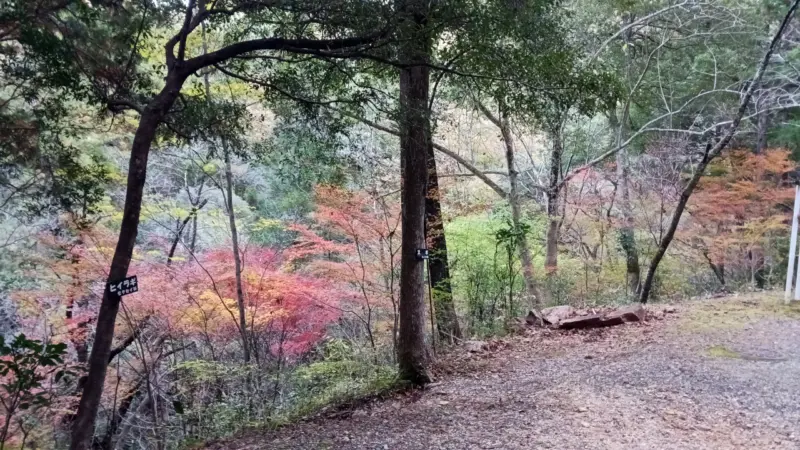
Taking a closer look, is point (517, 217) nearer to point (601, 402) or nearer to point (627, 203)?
point (627, 203)

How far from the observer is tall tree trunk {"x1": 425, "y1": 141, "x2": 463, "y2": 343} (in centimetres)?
666

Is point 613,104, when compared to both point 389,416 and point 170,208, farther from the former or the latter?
point 170,208

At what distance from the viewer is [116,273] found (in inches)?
117

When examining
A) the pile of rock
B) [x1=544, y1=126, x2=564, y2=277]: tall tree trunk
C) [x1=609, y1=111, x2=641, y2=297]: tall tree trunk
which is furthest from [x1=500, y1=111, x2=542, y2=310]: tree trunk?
[x1=609, y1=111, x2=641, y2=297]: tall tree trunk

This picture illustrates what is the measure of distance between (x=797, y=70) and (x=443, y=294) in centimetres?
735

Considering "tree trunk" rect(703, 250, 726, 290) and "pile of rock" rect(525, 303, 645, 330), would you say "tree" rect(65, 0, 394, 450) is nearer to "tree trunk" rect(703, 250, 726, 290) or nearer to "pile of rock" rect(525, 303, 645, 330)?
"pile of rock" rect(525, 303, 645, 330)

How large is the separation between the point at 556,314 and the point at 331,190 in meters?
3.65

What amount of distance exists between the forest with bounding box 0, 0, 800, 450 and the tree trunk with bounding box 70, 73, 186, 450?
0.01 metres

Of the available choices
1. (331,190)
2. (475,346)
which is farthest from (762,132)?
(331,190)

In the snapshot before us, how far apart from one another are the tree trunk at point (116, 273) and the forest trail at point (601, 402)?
54.6 inches

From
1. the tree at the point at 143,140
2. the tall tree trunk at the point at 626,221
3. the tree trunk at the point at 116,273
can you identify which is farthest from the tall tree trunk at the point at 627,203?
the tree trunk at the point at 116,273

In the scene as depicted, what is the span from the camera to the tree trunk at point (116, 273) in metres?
2.94

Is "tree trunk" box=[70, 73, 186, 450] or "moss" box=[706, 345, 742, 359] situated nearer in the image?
"tree trunk" box=[70, 73, 186, 450]

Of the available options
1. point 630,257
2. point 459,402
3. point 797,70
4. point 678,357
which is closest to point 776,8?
point 797,70
